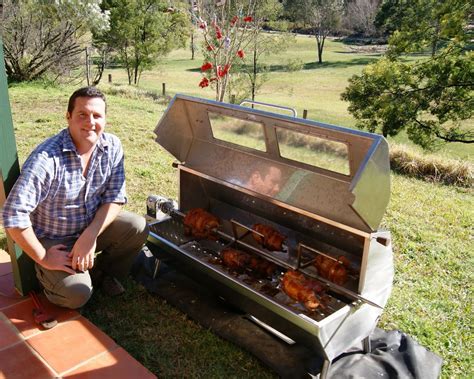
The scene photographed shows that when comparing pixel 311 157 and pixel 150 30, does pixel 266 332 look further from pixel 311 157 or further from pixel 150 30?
pixel 150 30

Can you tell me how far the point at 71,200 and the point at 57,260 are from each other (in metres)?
0.43

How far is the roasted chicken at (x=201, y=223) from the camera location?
367 centimetres

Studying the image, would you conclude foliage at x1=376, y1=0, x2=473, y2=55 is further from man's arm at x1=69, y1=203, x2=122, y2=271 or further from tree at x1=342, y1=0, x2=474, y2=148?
man's arm at x1=69, y1=203, x2=122, y2=271

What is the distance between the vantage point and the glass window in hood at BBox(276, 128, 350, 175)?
104 inches

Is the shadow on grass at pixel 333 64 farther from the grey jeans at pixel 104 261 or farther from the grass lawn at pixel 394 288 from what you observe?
the grey jeans at pixel 104 261

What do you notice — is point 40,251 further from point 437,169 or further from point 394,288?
point 437,169

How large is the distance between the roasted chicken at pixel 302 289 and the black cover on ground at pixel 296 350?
0.51 m

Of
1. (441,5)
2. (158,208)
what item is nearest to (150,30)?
(441,5)

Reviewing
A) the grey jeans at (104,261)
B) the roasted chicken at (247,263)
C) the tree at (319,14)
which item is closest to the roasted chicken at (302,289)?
the roasted chicken at (247,263)

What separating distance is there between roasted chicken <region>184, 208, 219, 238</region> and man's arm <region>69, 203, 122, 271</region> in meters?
0.66

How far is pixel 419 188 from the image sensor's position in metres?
7.64

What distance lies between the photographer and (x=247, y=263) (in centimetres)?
331

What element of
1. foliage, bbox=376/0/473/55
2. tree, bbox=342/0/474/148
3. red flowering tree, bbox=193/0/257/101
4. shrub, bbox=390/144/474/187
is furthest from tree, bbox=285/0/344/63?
shrub, bbox=390/144/474/187

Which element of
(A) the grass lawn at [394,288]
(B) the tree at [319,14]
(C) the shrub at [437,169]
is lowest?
(C) the shrub at [437,169]
